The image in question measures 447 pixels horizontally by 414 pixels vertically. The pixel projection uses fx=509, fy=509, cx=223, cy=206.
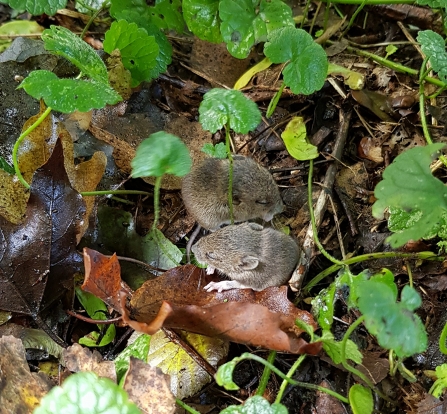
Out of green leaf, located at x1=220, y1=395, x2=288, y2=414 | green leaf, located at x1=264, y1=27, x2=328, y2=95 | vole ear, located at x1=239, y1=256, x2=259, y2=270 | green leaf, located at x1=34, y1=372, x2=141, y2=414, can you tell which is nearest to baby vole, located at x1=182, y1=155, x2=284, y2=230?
vole ear, located at x1=239, y1=256, x2=259, y2=270

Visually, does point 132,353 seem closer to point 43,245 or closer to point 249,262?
point 43,245

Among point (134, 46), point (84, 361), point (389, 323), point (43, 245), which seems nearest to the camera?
point (389, 323)

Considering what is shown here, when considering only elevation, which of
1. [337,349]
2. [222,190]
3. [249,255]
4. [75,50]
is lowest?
[249,255]

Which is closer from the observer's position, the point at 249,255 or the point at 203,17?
the point at 249,255

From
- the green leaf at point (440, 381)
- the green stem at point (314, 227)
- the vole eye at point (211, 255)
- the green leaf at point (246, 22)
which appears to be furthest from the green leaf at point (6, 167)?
the green leaf at point (440, 381)

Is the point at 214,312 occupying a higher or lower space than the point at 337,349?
higher

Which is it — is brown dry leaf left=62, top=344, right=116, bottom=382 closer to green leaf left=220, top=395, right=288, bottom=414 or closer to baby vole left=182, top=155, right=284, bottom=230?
green leaf left=220, top=395, right=288, bottom=414

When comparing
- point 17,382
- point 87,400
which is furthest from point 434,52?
point 17,382

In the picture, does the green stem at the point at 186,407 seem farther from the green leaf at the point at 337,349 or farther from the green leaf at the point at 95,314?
the green leaf at the point at 337,349
